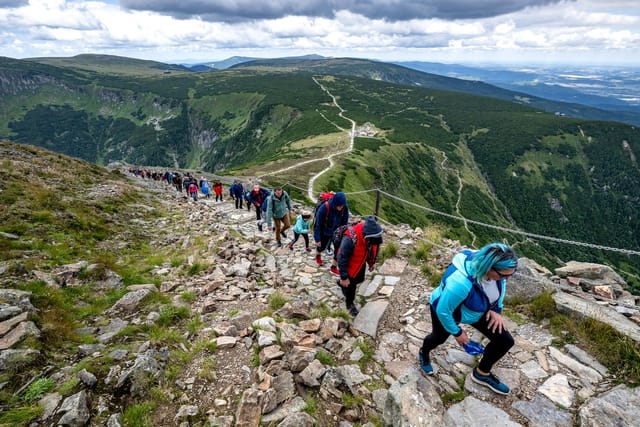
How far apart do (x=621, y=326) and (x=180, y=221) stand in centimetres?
1578

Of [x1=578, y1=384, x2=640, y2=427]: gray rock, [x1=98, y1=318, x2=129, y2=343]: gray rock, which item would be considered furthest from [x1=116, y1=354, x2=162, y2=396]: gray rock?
[x1=578, y1=384, x2=640, y2=427]: gray rock

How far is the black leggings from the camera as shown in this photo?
4.60 metres

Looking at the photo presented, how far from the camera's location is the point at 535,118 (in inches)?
7283

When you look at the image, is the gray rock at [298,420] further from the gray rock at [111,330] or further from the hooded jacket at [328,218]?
the hooded jacket at [328,218]

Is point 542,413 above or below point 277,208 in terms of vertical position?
below

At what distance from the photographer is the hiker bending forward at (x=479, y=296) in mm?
4020

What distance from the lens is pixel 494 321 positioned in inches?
175

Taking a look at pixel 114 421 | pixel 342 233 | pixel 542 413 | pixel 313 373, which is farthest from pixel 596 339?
pixel 114 421

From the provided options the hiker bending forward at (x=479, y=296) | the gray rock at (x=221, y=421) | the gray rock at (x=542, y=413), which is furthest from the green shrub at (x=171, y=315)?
the gray rock at (x=542, y=413)

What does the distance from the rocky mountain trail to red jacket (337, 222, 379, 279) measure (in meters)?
1.04

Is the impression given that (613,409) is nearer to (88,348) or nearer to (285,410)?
(285,410)

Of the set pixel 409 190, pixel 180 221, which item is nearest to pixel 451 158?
pixel 409 190

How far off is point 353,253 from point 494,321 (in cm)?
280

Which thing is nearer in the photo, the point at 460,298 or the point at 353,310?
the point at 460,298
